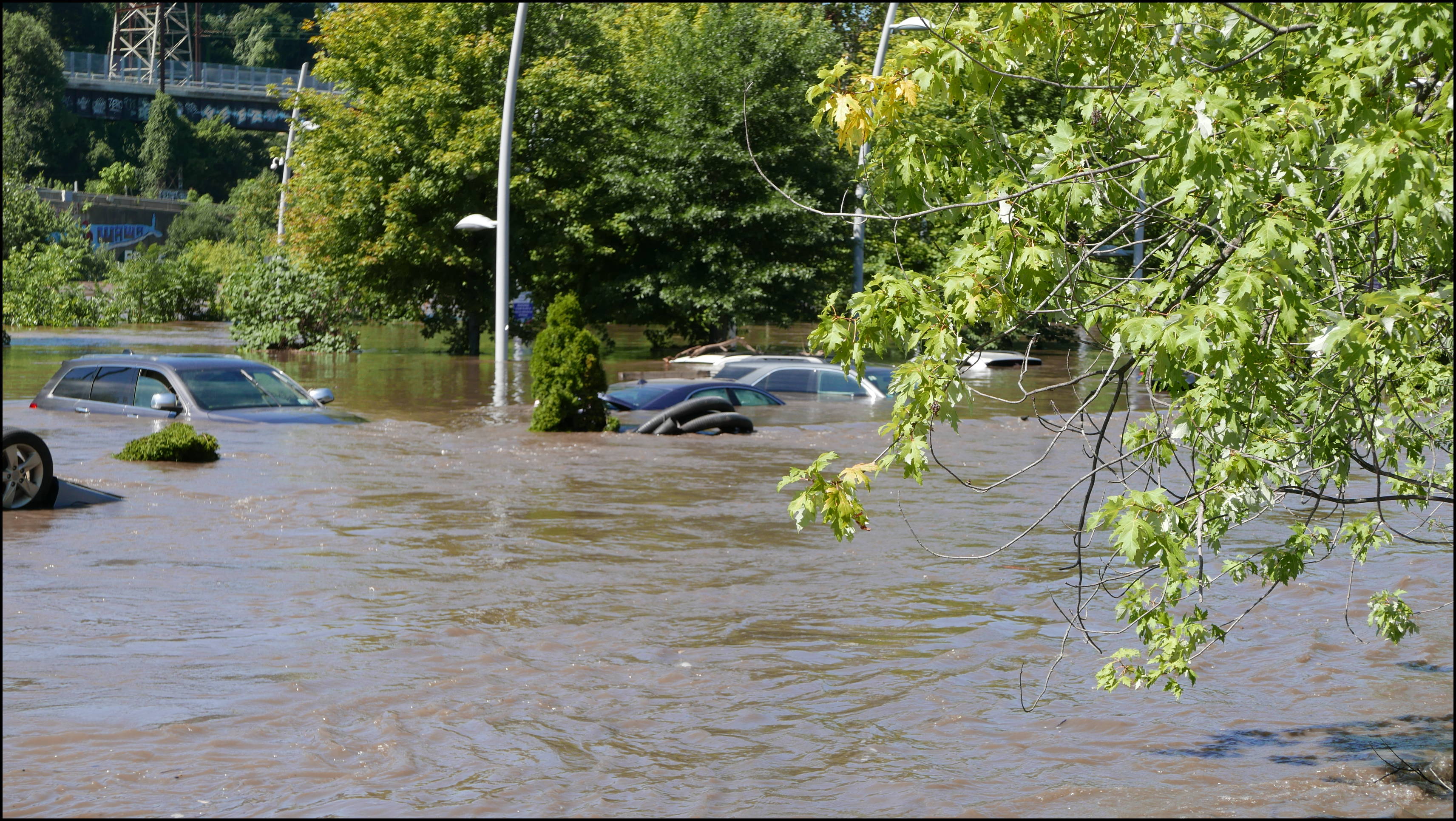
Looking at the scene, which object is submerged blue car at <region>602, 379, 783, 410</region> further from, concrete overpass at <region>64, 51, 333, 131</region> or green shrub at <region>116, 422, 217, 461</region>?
concrete overpass at <region>64, 51, 333, 131</region>

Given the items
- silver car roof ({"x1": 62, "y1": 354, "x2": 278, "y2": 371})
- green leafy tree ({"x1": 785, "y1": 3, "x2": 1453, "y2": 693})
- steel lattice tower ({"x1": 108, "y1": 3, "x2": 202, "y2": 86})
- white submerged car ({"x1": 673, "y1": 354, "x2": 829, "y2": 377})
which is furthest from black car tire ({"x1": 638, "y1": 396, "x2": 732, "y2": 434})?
steel lattice tower ({"x1": 108, "y1": 3, "x2": 202, "y2": 86})

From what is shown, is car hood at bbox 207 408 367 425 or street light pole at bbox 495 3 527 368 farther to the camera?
street light pole at bbox 495 3 527 368

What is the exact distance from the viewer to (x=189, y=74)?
119250 mm

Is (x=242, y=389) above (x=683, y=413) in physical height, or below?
above

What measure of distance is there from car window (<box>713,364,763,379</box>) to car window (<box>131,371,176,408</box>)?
11.3m

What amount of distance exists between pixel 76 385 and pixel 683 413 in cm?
805

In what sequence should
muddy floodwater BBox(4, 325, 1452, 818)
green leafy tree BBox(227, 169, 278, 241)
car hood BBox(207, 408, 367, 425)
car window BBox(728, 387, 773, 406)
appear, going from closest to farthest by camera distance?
muddy floodwater BBox(4, 325, 1452, 818) < car hood BBox(207, 408, 367, 425) < car window BBox(728, 387, 773, 406) < green leafy tree BBox(227, 169, 278, 241)

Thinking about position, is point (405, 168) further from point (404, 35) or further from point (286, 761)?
point (286, 761)

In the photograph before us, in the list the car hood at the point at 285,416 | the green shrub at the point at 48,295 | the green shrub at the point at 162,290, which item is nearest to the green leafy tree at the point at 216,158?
the green shrub at the point at 162,290

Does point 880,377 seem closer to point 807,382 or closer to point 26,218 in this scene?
point 807,382

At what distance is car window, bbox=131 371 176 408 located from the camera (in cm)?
1819

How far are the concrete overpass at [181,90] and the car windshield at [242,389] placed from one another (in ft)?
293

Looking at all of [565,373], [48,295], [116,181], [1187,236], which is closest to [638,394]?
[565,373]

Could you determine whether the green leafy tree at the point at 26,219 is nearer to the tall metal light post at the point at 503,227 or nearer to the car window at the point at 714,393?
the tall metal light post at the point at 503,227
